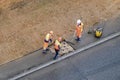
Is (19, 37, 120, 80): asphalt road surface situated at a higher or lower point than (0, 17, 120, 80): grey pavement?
lower

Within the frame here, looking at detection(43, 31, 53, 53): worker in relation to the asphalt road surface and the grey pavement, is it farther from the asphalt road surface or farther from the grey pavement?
the asphalt road surface

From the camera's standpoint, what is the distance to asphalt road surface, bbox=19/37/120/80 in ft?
71.0

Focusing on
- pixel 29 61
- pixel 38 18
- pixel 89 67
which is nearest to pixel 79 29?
pixel 89 67

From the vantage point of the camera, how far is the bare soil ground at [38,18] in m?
24.3

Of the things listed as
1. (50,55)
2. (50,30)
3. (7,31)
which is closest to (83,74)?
(50,55)

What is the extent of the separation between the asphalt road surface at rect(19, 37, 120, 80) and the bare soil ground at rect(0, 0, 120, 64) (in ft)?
7.48

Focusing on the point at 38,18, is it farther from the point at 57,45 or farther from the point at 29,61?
the point at 57,45

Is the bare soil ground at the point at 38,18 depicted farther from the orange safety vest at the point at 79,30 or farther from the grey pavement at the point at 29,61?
the orange safety vest at the point at 79,30

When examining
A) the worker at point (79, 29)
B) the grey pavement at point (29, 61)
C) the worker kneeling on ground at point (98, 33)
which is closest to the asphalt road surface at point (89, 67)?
the grey pavement at point (29, 61)

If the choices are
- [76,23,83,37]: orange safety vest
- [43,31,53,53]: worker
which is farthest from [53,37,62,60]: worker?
[76,23,83,37]: orange safety vest

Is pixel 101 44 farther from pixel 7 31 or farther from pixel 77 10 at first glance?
pixel 7 31

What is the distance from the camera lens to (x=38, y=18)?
26.2 metres

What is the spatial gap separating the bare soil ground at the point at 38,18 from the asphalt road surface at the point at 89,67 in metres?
2.28

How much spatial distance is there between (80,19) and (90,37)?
1.91 metres
